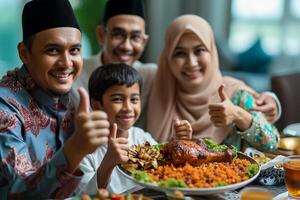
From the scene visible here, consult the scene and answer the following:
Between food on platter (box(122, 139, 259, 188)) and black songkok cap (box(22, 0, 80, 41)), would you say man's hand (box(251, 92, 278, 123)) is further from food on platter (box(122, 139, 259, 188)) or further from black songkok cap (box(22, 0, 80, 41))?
black songkok cap (box(22, 0, 80, 41))

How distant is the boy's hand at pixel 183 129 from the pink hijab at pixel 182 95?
0.57m

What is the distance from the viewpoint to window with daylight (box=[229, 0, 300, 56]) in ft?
16.8

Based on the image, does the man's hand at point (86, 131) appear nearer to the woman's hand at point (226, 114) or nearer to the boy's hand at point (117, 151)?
the boy's hand at point (117, 151)

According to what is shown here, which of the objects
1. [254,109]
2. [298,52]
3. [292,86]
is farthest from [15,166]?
[298,52]

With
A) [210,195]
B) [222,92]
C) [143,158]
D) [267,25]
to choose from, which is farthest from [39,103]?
[267,25]

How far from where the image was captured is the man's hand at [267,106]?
7.88 feet

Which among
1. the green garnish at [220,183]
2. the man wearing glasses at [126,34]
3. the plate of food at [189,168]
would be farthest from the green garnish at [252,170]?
the man wearing glasses at [126,34]

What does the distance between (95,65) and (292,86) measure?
1083 mm

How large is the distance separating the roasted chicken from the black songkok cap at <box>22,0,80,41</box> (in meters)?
0.51

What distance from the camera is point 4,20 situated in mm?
5504

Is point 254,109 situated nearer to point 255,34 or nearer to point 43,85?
point 43,85

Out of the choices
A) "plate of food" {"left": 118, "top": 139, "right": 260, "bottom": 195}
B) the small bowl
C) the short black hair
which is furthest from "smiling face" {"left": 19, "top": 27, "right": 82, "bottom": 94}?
the small bowl

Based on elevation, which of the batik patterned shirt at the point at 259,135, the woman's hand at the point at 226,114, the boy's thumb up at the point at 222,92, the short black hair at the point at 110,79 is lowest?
the batik patterned shirt at the point at 259,135

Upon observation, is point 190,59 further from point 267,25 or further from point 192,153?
point 267,25
